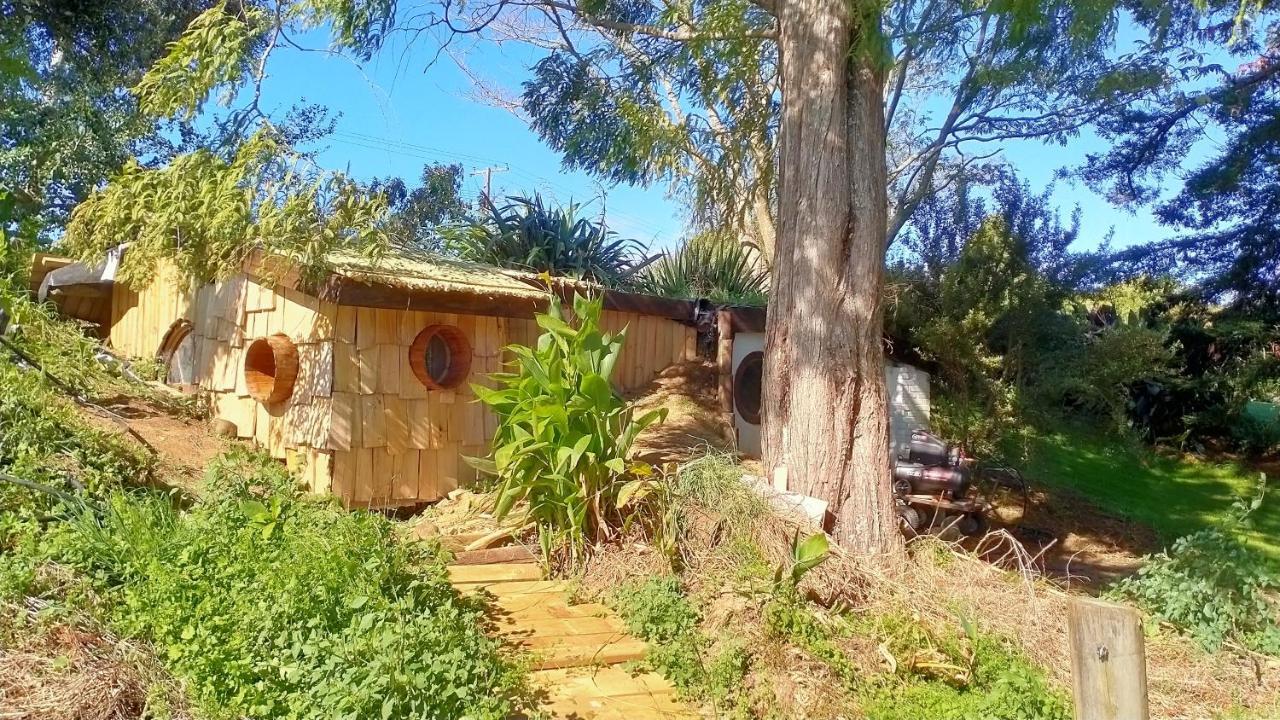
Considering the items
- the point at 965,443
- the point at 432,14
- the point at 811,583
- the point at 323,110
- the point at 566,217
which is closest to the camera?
the point at 811,583

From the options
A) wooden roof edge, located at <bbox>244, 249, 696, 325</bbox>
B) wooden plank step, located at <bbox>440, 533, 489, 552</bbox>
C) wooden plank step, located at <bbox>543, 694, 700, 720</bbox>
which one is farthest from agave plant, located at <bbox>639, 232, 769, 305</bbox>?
wooden plank step, located at <bbox>543, 694, 700, 720</bbox>

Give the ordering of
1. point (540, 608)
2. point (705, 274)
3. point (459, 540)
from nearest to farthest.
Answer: point (540, 608) < point (459, 540) < point (705, 274)

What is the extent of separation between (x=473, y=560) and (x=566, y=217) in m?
5.32

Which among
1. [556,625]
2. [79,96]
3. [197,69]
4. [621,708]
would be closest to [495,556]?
[556,625]

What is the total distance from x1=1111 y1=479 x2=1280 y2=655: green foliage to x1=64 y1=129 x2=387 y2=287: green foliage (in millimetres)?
5989

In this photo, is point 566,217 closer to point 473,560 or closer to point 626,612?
point 473,560

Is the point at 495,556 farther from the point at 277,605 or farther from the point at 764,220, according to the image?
the point at 764,220

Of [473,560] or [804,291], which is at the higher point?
[804,291]

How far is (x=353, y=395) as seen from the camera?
23.8 feet

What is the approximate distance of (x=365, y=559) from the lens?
4695mm

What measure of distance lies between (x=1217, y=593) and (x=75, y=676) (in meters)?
6.19

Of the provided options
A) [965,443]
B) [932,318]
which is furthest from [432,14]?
[965,443]

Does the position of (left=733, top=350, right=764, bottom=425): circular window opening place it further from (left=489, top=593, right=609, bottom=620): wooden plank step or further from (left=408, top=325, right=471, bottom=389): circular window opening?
(left=489, top=593, right=609, bottom=620): wooden plank step

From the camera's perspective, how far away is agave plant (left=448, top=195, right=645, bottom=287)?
33.2 ft
